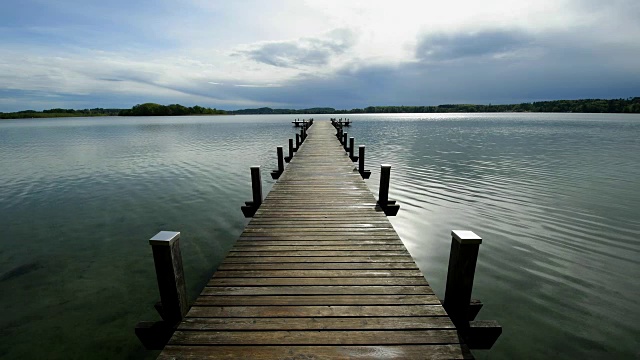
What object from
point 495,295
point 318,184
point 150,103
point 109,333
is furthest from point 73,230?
point 150,103

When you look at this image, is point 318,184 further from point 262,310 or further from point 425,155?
point 425,155

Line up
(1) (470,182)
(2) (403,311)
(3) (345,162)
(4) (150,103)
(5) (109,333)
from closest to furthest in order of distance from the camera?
(2) (403,311) → (5) (109,333) → (3) (345,162) → (1) (470,182) → (4) (150,103)

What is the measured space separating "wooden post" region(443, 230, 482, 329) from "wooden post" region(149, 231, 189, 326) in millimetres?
3421

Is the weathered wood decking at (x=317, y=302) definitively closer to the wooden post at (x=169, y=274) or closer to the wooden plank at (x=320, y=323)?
the wooden plank at (x=320, y=323)

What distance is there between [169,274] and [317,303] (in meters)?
1.89

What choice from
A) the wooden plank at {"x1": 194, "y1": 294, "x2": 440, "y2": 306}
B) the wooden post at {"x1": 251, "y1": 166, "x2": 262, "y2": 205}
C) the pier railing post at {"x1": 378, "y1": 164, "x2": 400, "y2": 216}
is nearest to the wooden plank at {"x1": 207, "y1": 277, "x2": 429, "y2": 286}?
the wooden plank at {"x1": 194, "y1": 294, "x2": 440, "y2": 306}

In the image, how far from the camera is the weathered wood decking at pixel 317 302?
117 inches

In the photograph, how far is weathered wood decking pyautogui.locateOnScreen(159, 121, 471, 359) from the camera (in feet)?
9.74

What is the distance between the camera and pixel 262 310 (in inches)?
138

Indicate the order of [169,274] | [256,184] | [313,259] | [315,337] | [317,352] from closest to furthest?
[317,352], [315,337], [169,274], [313,259], [256,184]

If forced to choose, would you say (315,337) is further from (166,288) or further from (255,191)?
(255,191)

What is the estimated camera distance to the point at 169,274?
3.46 metres

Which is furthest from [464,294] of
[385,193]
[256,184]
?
[256,184]

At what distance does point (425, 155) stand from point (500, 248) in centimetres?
1758
